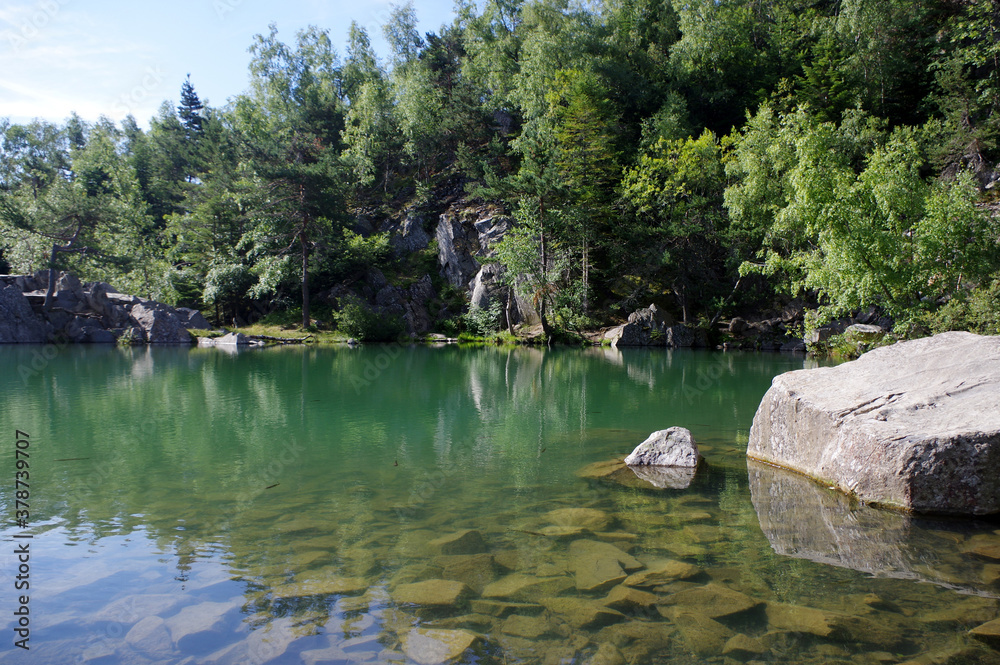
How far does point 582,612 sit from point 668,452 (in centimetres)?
458

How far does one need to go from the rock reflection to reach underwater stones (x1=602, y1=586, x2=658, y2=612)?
1671 millimetres

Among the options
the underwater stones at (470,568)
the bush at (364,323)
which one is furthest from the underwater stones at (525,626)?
the bush at (364,323)

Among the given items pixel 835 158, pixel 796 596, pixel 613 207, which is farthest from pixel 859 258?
pixel 613 207

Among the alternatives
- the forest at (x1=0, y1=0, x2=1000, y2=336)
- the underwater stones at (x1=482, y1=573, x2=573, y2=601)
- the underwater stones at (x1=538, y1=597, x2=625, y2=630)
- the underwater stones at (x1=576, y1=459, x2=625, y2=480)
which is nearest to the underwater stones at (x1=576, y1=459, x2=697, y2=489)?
the underwater stones at (x1=576, y1=459, x2=625, y2=480)

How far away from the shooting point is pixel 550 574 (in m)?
4.74

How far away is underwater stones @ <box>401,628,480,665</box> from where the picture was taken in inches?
140

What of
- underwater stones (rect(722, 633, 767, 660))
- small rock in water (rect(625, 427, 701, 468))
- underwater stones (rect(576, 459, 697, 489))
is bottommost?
underwater stones (rect(576, 459, 697, 489))

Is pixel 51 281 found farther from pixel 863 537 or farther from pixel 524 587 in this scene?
pixel 863 537

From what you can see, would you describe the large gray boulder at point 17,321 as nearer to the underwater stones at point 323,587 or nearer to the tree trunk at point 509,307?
the tree trunk at point 509,307

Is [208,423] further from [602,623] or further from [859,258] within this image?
[859,258]

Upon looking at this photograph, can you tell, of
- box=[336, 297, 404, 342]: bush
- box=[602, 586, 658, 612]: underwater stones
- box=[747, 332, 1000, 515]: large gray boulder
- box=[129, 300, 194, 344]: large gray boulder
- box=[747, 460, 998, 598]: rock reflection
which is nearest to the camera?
box=[602, 586, 658, 612]: underwater stones

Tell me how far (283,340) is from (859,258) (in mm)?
34009

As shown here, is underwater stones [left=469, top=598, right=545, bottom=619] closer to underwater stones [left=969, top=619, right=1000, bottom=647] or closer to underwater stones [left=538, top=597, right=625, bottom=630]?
underwater stones [left=538, top=597, right=625, bottom=630]

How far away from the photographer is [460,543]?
5387 millimetres
